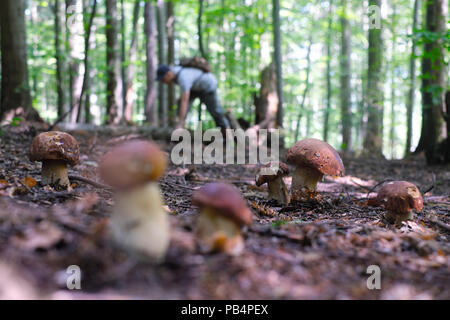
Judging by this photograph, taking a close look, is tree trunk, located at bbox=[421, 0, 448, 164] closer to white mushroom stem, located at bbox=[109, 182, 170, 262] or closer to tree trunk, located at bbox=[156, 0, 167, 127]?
tree trunk, located at bbox=[156, 0, 167, 127]

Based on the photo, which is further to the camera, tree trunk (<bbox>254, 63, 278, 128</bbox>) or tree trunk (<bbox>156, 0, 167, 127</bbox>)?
tree trunk (<bbox>156, 0, 167, 127</bbox>)

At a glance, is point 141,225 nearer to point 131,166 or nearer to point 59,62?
point 131,166

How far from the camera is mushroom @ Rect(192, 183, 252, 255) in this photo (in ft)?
6.47

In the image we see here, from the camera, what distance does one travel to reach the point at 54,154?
3.82 metres

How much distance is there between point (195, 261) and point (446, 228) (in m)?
2.98

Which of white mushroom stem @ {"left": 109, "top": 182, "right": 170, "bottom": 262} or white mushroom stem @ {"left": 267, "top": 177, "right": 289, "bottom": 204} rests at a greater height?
white mushroom stem @ {"left": 109, "top": 182, "right": 170, "bottom": 262}

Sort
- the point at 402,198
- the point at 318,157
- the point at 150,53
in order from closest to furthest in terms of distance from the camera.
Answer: the point at 402,198
the point at 318,157
the point at 150,53

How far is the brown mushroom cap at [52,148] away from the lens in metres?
3.79

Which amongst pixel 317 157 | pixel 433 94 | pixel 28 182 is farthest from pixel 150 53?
pixel 317 157

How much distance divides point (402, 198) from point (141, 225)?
2.92 metres

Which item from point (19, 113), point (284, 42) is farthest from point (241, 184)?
point (284, 42)

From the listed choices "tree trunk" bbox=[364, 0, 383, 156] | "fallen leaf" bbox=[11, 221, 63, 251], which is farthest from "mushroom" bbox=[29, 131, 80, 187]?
"tree trunk" bbox=[364, 0, 383, 156]

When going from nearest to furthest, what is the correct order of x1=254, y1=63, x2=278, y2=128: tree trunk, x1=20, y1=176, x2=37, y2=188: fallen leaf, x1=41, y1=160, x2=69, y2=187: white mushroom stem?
1. x1=20, y1=176, x2=37, y2=188: fallen leaf
2. x1=41, y1=160, x2=69, y2=187: white mushroom stem
3. x1=254, y1=63, x2=278, y2=128: tree trunk
